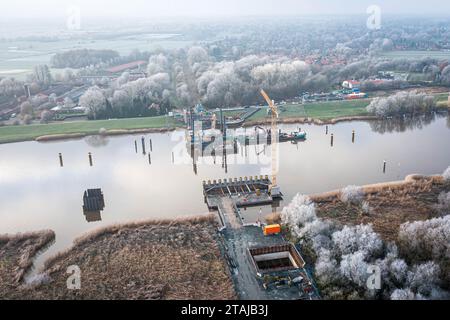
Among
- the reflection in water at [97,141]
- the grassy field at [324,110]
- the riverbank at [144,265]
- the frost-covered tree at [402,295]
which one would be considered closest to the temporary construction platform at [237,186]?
the riverbank at [144,265]

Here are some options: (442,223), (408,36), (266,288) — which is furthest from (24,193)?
(408,36)

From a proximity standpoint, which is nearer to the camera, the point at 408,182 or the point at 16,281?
the point at 16,281

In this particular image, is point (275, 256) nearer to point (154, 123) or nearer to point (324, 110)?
point (154, 123)

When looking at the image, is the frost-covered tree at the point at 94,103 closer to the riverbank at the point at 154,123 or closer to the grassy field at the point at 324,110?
the riverbank at the point at 154,123

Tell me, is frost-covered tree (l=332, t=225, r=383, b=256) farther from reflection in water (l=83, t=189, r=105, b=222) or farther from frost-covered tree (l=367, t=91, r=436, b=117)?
frost-covered tree (l=367, t=91, r=436, b=117)
